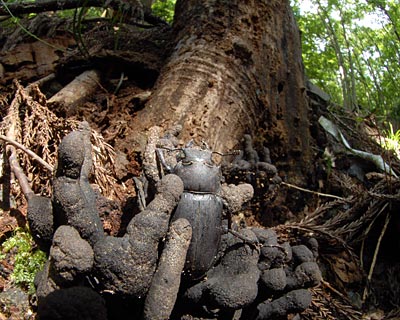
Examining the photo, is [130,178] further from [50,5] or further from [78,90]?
[50,5]

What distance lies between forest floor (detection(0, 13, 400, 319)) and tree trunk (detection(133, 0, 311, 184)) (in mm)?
188

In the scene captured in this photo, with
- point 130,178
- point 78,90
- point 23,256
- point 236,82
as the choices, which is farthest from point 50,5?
point 23,256

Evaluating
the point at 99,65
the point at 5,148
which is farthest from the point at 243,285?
the point at 99,65

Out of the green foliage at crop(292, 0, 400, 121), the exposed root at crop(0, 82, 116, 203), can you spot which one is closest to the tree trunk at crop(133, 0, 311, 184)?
the exposed root at crop(0, 82, 116, 203)

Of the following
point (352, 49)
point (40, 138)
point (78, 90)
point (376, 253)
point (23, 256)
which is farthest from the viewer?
point (352, 49)

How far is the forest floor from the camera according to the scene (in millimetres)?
1473

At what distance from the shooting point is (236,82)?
6.88 ft

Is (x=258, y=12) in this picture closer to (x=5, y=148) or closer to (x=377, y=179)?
(x=377, y=179)

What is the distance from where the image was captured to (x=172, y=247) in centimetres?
107

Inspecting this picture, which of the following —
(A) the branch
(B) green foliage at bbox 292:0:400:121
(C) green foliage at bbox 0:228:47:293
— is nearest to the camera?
(C) green foliage at bbox 0:228:47:293

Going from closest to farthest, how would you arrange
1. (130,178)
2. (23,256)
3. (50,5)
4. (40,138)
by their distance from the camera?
1. (23,256)
2. (40,138)
3. (130,178)
4. (50,5)

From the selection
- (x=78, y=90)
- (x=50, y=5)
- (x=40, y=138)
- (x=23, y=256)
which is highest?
(x=50, y=5)

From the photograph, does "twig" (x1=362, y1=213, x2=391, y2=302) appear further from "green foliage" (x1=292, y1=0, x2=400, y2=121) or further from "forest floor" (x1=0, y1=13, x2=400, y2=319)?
"green foliage" (x1=292, y1=0, x2=400, y2=121)

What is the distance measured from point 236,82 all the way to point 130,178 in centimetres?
81
